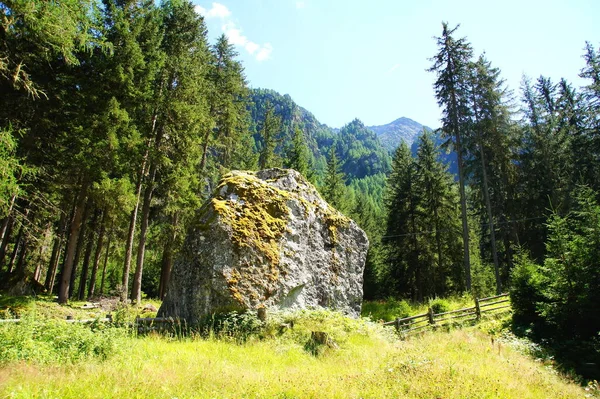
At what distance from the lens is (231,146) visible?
24.6m

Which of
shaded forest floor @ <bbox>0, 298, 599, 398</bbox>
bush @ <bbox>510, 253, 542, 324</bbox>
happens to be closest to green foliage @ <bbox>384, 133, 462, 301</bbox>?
bush @ <bbox>510, 253, 542, 324</bbox>

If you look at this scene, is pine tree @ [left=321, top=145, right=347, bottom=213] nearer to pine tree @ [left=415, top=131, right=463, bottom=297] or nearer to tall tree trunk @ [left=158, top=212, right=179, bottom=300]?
pine tree @ [left=415, top=131, right=463, bottom=297]

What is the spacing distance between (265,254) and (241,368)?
4118mm

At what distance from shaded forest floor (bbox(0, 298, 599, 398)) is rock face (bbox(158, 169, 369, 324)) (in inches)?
45.0

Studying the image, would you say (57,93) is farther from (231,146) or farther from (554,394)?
(554,394)

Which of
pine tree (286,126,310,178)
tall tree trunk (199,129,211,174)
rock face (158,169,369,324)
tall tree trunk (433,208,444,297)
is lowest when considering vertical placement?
rock face (158,169,369,324)

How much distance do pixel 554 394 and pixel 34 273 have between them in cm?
2769

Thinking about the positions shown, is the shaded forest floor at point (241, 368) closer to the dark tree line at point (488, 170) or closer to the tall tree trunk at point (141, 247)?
the tall tree trunk at point (141, 247)

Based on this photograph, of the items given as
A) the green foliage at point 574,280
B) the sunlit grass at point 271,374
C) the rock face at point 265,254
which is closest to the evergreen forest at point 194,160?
the green foliage at point 574,280

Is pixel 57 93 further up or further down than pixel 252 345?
further up

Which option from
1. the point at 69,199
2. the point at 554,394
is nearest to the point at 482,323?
the point at 554,394

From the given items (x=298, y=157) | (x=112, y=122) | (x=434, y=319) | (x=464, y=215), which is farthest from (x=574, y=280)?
(x=298, y=157)

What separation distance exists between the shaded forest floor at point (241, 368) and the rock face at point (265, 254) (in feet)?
3.75

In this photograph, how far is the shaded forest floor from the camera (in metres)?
4.51
